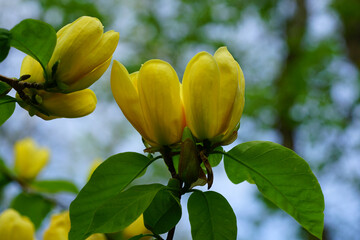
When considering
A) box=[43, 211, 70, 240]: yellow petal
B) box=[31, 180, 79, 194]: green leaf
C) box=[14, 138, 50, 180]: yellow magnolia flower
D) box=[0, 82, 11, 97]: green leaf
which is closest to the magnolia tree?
box=[0, 82, 11, 97]: green leaf

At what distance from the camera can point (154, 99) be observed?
407mm

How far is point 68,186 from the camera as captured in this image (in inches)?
32.4

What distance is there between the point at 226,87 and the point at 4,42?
0.68 feet

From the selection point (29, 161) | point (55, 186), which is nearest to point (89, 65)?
point (55, 186)

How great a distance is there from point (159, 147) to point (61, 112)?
0.11 metres

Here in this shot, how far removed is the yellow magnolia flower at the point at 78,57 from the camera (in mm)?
411

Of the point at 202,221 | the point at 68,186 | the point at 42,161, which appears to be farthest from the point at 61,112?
the point at 42,161

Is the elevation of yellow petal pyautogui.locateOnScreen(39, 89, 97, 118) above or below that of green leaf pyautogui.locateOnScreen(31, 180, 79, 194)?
above

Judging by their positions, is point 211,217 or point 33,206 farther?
point 33,206

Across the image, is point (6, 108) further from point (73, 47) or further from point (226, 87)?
point (226, 87)

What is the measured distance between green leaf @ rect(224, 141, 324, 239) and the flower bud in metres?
0.16

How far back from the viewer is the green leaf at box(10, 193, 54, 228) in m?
0.82

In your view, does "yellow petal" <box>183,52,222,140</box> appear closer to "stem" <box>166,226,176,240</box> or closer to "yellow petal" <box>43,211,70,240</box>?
"stem" <box>166,226,176,240</box>

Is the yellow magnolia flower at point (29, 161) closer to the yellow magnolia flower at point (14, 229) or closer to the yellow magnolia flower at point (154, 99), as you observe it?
the yellow magnolia flower at point (14, 229)
